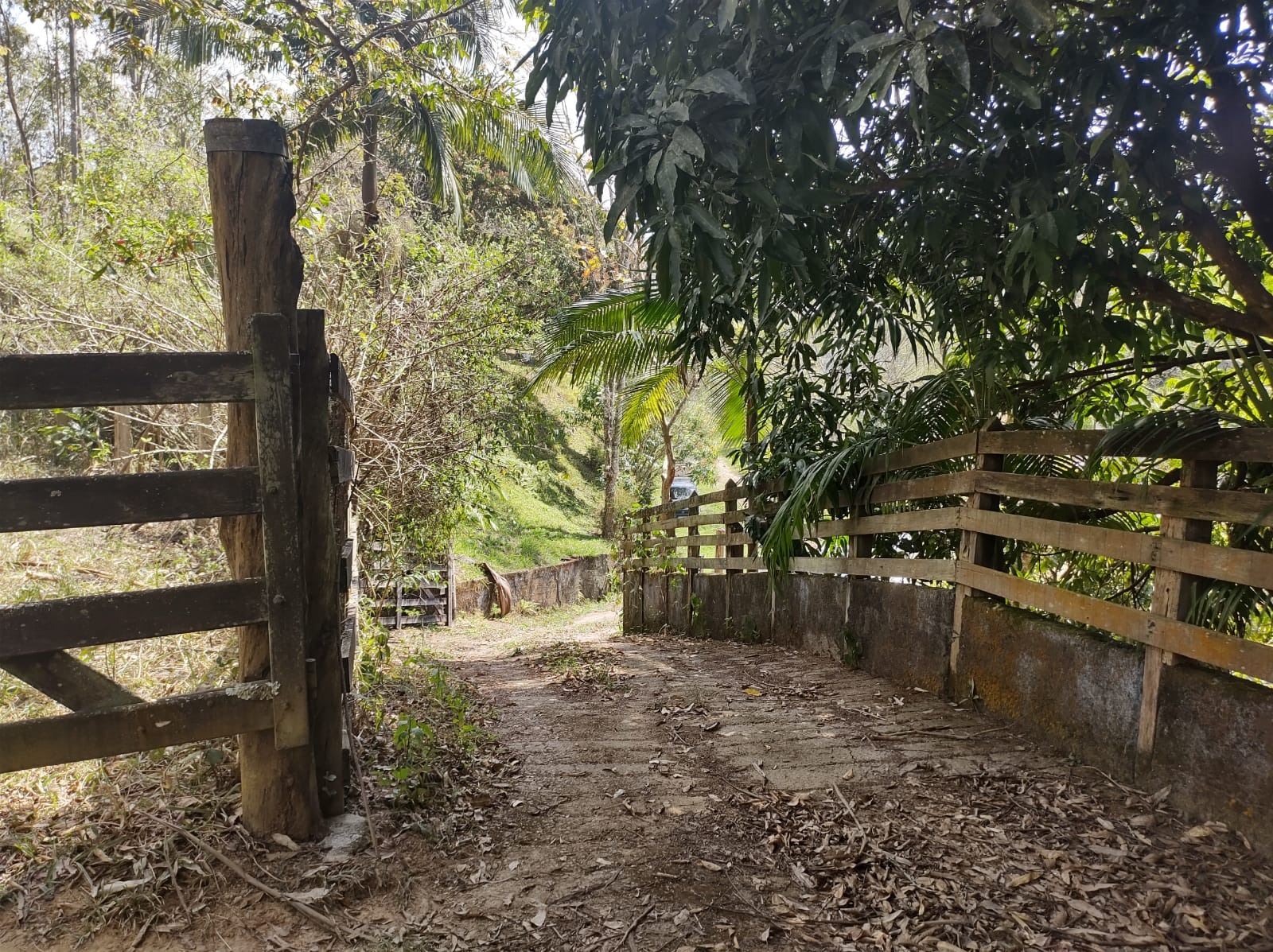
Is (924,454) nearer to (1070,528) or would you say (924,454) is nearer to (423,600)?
(1070,528)

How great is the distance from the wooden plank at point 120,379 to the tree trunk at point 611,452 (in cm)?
1574

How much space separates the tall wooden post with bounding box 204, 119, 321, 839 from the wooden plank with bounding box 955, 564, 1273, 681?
3.06 meters

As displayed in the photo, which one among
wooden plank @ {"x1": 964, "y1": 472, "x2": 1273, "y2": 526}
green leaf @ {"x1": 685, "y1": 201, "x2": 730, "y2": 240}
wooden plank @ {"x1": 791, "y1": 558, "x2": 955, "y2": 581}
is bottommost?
wooden plank @ {"x1": 791, "y1": 558, "x2": 955, "y2": 581}

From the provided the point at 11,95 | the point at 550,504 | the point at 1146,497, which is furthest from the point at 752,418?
the point at 11,95

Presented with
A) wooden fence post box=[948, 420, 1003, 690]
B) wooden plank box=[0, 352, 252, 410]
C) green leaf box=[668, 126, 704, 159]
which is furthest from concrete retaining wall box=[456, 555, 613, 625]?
green leaf box=[668, 126, 704, 159]

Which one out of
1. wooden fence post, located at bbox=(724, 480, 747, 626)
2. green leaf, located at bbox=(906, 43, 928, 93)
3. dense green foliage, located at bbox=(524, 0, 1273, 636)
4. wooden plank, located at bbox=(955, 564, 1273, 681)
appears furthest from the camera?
wooden fence post, located at bbox=(724, 480, 747, 626)

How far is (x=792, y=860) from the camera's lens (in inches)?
114

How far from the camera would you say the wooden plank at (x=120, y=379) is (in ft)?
7.91

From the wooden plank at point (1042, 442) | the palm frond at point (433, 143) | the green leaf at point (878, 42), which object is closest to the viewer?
the green leaf at point (878, 42)

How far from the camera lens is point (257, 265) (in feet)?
9.27

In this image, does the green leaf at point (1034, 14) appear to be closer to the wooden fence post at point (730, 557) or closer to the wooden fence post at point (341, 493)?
the wooden fence post at point (341, 493)

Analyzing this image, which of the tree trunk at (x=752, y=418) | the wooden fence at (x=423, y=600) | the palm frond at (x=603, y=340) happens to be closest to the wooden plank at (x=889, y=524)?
the tree trunk at (x=752, y=418)

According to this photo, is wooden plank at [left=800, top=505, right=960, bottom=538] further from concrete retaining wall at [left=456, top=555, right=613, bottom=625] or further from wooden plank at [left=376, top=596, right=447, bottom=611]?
concrete retaining wall at [left=456, top=555, right=613, bottom=625]

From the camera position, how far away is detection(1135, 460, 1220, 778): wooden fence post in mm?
2906
